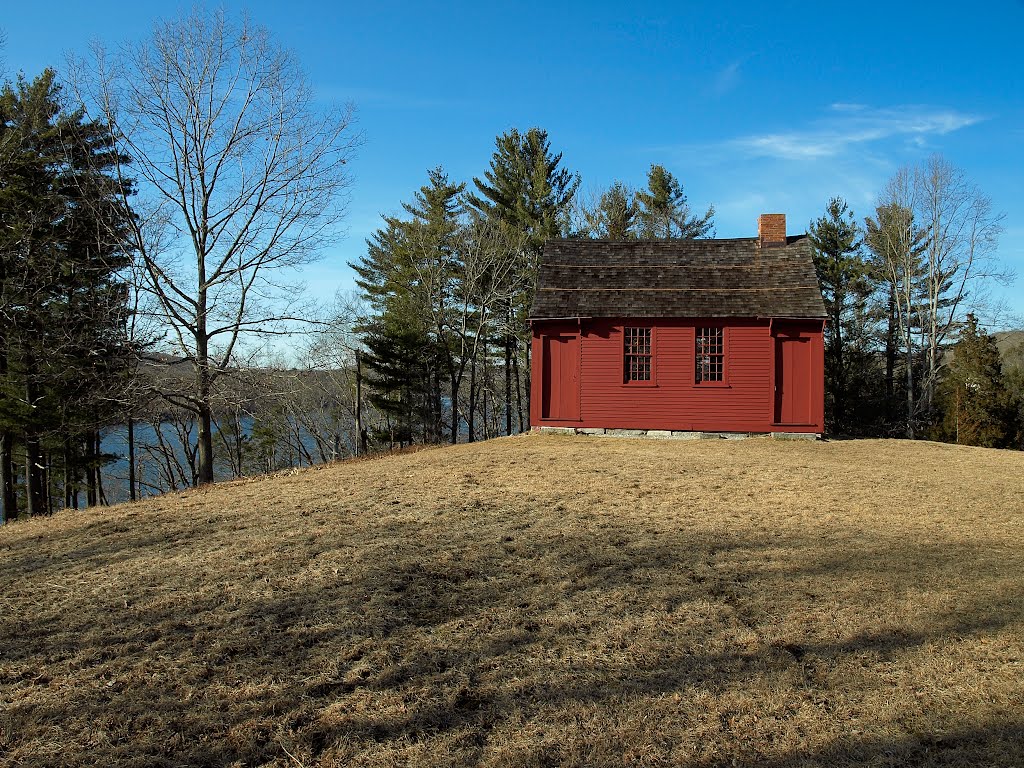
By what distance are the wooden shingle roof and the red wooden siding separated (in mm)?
407

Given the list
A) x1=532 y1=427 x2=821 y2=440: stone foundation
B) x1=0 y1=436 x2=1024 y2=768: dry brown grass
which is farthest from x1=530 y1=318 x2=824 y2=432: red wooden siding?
x1=0 y1=436 x2=1024 y2=768: dry brown grass

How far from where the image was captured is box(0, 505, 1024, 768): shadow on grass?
3.63 m

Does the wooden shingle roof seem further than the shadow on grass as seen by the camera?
Yes

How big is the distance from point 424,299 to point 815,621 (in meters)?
26.5

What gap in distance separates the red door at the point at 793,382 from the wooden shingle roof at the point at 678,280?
0.99 meters

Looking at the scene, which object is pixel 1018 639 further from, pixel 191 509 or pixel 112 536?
pixel 191 509

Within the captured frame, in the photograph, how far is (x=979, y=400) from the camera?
26.3 m

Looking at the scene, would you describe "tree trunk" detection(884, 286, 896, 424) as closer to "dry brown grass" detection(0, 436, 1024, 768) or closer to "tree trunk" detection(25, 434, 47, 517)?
"dry brown grass" detection(0, 436, 1024, 768)

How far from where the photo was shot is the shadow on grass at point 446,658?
143 inches

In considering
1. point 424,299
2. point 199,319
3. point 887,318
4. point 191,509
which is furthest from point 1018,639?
point 887,318

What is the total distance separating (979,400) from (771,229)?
44.3 feet

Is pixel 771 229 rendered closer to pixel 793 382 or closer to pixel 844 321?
pixel 793 382

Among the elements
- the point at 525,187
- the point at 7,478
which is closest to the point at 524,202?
the point at 525,187

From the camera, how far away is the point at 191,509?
10.5 metres
